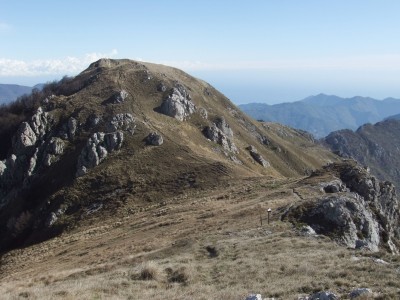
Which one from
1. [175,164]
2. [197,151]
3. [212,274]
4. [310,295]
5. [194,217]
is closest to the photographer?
[310,295]

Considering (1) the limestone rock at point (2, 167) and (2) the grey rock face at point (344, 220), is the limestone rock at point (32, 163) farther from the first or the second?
(2) the grey rock face at point (344, 220)

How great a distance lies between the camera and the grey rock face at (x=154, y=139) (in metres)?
91.4

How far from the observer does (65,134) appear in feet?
328

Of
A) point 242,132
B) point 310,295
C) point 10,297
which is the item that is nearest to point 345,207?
point 310,295

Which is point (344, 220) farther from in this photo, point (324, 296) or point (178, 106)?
point (178, 106)

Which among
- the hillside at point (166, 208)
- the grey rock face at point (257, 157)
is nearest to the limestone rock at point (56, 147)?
the hillside at point (166, 208)

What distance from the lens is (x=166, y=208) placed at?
205 ft

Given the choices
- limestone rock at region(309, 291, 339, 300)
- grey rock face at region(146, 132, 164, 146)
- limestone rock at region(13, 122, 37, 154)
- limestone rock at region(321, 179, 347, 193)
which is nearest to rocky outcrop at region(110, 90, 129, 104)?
limestone rock at region(13, 122, 37, 154)

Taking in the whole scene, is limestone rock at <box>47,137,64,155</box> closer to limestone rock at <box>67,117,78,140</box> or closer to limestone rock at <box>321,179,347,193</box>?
limestone rock at <box>67,117,78,140</box>

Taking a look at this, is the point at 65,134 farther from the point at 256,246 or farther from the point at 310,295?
the point at 310,295

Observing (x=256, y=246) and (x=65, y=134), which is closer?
(x=256, y=246)

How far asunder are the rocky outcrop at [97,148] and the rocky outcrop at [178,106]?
2182 cm

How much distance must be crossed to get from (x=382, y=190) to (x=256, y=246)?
48229 millimetres

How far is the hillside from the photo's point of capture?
75.5ft
